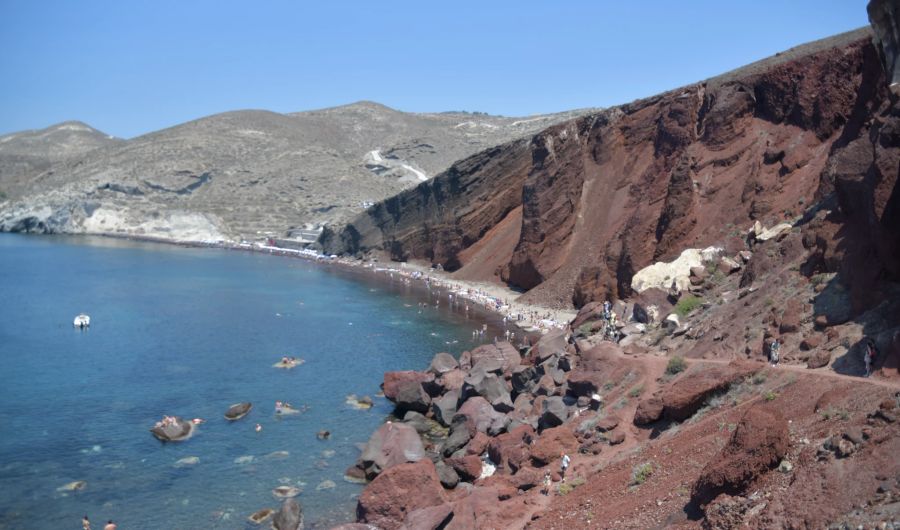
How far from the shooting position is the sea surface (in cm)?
2462

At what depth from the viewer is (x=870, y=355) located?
56.5ft

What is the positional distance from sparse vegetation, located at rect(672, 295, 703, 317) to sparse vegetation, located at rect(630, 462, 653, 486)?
528 inches

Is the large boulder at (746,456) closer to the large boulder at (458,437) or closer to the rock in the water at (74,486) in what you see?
the large boulder at (458,437)

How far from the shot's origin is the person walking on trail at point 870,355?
17016 millimetres

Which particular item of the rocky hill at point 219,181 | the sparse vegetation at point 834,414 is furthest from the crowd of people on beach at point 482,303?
the rocky hill at point 219,181

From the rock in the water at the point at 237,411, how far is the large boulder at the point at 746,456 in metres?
24.1

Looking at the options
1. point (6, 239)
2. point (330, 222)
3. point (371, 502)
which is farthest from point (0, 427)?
point (6, 239)

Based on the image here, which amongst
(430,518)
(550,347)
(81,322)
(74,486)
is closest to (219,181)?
(81,322)

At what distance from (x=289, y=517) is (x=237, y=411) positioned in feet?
39.4

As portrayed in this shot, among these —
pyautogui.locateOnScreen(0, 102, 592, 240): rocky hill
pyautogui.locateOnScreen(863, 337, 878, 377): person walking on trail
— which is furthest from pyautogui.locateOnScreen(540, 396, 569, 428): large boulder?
pyautogui.locateOnScreen(0, 102, 592, 240): rocky hill

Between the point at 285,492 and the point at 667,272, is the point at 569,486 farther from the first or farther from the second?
the point at 667,272

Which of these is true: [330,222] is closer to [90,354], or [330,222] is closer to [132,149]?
[132,149]

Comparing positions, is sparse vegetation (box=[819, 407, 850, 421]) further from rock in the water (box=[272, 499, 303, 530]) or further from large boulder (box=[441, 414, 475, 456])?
large boulder (box=[441, 414, 475, 456])

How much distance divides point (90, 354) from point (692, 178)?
40.8m
